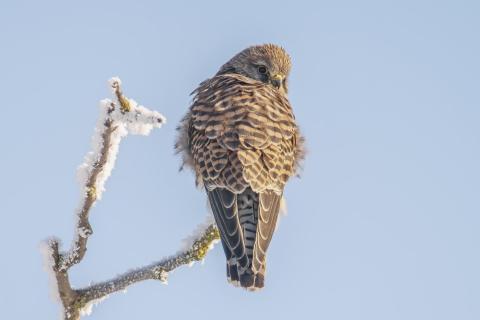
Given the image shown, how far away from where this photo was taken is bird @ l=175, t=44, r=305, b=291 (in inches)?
218

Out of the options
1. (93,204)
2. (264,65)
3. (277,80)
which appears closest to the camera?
(93,204)

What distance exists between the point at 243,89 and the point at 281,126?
0.58 m

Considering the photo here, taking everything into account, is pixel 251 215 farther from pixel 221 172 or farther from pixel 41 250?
pixel 41 250

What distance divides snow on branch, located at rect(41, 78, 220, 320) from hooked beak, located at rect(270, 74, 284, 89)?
349 cm

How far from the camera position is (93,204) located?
382 centimetres

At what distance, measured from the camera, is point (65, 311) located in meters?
3.99

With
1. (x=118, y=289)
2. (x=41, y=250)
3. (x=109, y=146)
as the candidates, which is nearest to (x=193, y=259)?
(x=118, y=289)

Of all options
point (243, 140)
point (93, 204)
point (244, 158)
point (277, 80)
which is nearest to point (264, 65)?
point (277, 80)

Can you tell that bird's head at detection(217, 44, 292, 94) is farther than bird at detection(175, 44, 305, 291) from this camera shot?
Yes

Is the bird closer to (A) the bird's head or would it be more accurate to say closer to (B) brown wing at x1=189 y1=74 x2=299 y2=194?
(B) brown wing at x1=189 y1=74 x2=299 y2=194

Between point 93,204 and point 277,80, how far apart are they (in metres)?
4.24

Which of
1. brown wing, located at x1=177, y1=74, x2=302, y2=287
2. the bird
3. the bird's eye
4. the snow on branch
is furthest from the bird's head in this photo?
the snow on branch

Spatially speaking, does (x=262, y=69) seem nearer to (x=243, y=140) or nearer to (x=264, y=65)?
(x=264, y=65)

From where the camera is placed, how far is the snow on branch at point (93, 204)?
3.37m
